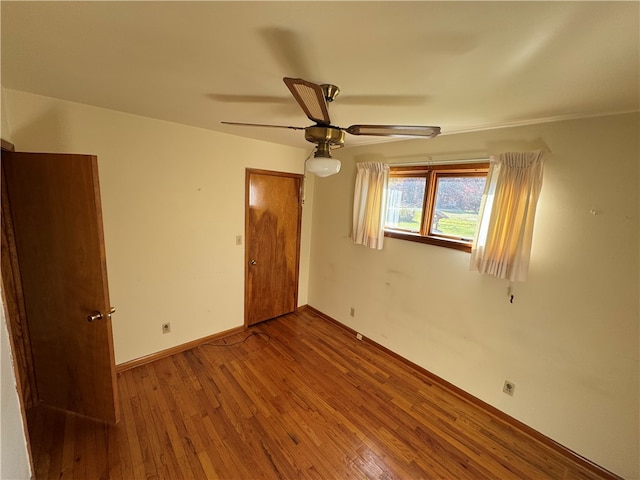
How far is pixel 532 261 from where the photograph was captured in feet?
6.07

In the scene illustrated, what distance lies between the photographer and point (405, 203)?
2.64 metres

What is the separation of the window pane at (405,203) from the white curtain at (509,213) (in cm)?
61

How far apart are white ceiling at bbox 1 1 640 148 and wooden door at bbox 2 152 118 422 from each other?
0.55m

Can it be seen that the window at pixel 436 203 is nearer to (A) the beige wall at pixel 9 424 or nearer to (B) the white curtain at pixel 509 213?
(B) the white curtain at pixel 509 213

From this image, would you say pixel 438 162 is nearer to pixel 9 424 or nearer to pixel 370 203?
pixel 370 203

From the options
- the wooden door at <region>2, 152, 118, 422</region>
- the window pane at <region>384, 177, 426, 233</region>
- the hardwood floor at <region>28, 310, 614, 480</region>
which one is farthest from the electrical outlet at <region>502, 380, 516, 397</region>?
the wooden door at <region>2, 152, 118, 422</region>

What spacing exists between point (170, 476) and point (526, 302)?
8.63 feet

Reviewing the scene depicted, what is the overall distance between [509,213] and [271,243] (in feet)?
8.09

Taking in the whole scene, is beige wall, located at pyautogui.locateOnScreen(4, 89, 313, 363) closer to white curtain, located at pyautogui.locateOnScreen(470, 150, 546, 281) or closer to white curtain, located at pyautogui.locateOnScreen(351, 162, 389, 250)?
white curtain, located at pyautogui.locateOnScreen(351, 162, 389, 250)

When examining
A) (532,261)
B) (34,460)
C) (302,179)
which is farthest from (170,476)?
(302,179)

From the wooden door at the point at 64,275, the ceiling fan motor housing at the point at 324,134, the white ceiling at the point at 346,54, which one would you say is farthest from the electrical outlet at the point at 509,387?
the wooden door at the point at 64,275

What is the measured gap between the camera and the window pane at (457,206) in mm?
2162

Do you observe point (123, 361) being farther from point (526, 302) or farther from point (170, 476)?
point (526, 302)

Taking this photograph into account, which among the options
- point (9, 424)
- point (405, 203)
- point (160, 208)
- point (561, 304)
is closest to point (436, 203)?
point (405, 203)
